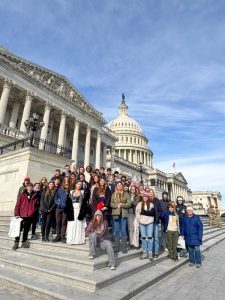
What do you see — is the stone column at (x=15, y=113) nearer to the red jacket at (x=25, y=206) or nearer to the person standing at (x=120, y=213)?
the red jacket at (x=25, y=206)

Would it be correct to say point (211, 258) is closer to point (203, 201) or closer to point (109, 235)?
point (109, 235)

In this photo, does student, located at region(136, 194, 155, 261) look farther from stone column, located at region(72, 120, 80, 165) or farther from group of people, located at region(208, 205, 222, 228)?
stone column, located at region(72, 120, 80, 165)

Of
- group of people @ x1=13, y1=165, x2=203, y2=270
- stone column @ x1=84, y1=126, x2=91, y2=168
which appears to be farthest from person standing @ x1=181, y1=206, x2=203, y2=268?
stone column @ x1=84, y1=126, x2=91, y2=168

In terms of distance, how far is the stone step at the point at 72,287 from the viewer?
444 centimetres

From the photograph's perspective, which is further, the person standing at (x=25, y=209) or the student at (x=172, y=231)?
the student at (x=172, y=231)

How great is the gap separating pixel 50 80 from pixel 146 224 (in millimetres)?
31635

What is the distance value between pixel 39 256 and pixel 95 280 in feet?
7.87

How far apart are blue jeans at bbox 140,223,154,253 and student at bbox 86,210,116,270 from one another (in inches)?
66.1

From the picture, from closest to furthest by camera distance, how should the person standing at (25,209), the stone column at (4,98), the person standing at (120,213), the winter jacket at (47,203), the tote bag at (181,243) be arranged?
the person standing at (120,213) < the person standing at (25,209) < the winter jacket at (47,203) < the tote bag at (181,243) < the stone column at (4,98)

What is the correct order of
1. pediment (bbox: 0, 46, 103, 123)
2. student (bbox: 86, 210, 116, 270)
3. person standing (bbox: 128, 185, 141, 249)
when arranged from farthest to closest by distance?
1. pediment (bbox: 0, 46, 103, 123)
2. person standing (bbox: 128, 185, 141, 249)
3. student (bbox: 86, 210, 116, 270)

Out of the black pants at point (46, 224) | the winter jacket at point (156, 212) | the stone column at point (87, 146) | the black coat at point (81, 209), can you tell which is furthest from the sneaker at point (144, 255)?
the stone column at point (87, 146)

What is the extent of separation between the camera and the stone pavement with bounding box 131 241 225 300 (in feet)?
16.4

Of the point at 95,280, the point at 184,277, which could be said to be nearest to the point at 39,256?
the point at 95,280

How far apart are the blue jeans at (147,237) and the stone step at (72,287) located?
3.46ft
